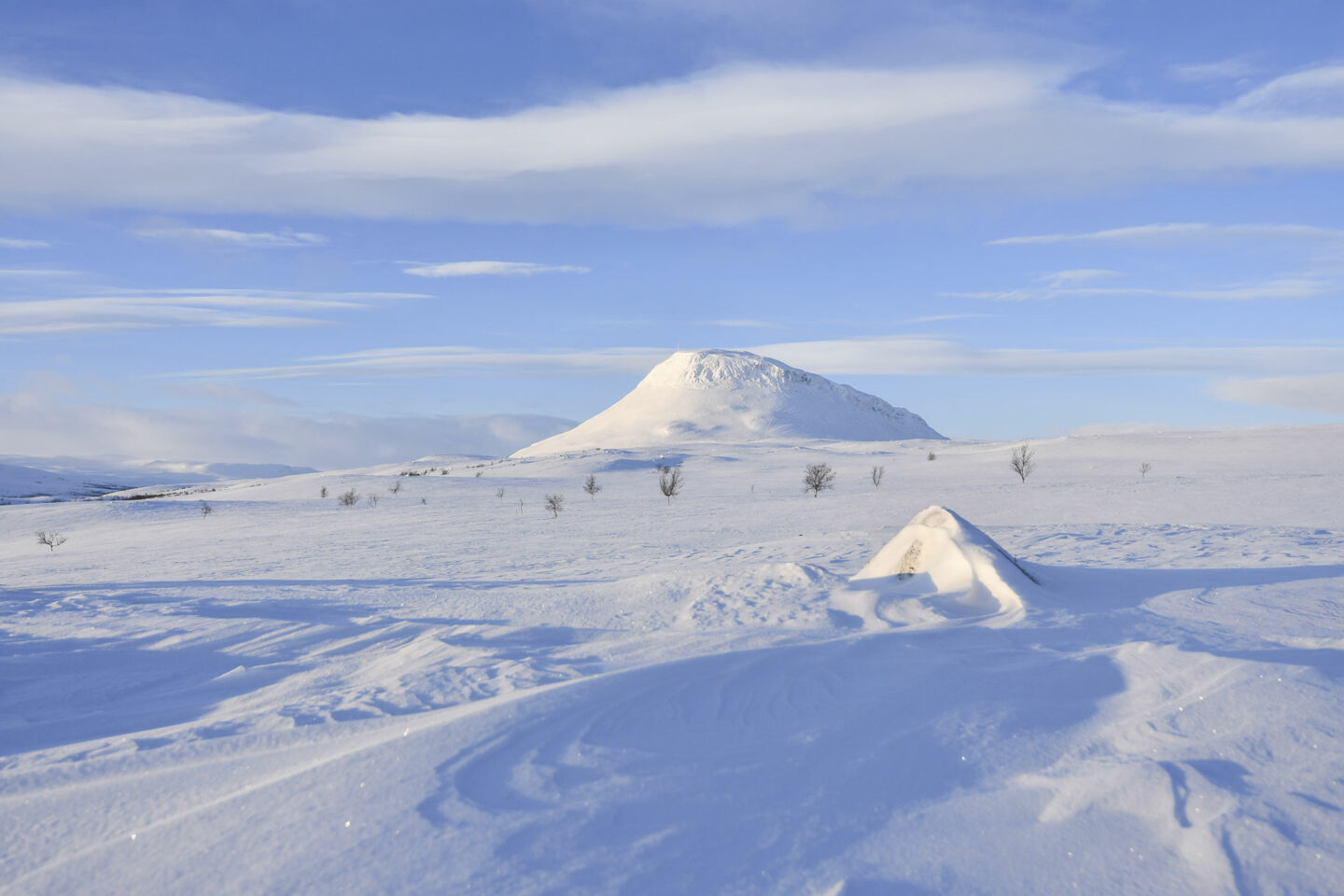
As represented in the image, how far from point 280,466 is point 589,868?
606 feet

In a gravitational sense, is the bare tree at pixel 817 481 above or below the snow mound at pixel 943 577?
above

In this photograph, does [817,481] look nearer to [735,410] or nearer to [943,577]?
[943,577]

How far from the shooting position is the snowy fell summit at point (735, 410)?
111 m

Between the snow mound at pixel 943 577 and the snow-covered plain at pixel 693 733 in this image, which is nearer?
the snow-covered plain at pixel 693 733

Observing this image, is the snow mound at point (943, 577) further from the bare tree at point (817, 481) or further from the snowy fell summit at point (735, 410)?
the snowy fell summit at point (735, 410)

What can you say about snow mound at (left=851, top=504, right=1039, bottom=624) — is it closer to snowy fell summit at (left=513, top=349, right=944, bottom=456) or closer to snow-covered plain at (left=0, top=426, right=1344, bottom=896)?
snow-covered plain at (left=0, top=426, right=1344, bottom=896)

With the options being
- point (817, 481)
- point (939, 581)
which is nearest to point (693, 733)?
point (939, 581)

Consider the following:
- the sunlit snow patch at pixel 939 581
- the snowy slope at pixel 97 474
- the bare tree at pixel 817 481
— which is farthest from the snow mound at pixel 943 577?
the snowy slope at pixel 97 474

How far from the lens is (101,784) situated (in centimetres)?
369

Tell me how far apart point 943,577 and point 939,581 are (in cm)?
5

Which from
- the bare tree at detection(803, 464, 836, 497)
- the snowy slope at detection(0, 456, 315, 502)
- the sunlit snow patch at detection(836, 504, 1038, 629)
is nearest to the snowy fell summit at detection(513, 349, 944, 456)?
the snowy slope at detection(0, 456, 315, 502)

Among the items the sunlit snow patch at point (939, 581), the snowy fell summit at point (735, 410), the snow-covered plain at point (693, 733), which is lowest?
the snow-covered plain at point (693, 733)

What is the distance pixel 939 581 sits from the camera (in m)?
7.11

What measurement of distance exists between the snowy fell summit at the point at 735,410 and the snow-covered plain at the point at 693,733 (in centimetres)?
9442
